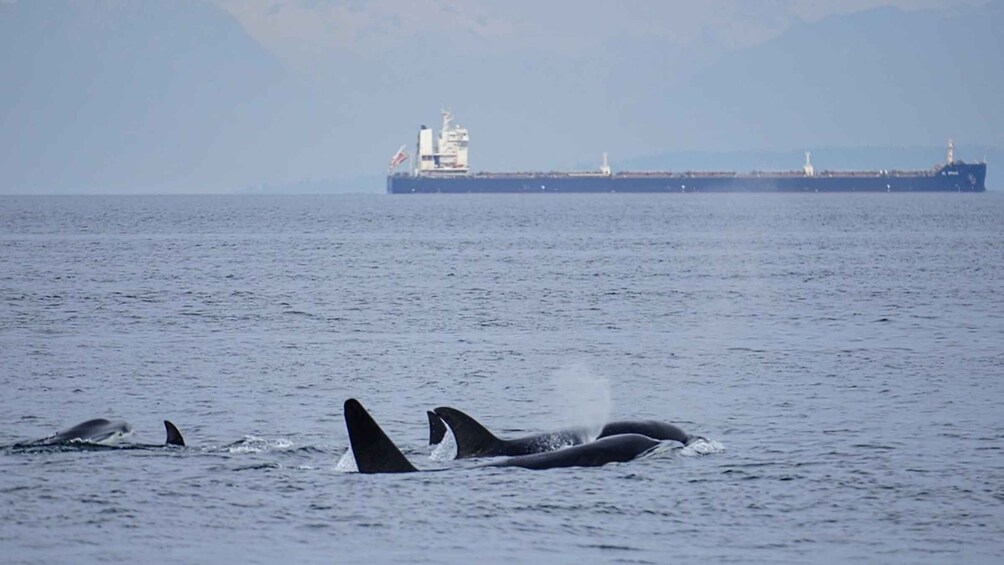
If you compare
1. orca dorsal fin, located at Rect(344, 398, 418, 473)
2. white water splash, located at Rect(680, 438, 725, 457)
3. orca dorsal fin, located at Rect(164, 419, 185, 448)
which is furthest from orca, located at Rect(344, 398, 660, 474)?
orca dorsal fin, located at Rect(164, 419, 185, 448)

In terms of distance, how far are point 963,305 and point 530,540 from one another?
34.6m

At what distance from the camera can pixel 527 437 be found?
22.4m

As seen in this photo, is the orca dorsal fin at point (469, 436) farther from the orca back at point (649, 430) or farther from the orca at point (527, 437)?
the orca back at point (649, 430)

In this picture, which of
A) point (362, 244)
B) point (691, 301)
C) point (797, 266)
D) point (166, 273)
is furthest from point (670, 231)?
point (691, 301)

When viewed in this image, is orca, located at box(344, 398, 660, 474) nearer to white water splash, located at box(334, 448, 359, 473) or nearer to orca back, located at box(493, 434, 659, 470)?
orca back, located at box(493, 434, 659, 470)

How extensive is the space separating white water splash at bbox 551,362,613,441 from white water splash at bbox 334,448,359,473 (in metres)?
3.76

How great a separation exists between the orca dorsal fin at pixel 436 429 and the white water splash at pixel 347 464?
1.73m

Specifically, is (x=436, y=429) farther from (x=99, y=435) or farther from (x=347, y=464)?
(x=99, y=435)

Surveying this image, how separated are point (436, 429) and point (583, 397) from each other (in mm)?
6364

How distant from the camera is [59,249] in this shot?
92.5 meters

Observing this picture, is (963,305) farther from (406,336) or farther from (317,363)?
(317,363)

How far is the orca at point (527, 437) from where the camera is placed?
21625 millimetres

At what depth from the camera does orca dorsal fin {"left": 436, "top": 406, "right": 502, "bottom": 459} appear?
70.8 ft

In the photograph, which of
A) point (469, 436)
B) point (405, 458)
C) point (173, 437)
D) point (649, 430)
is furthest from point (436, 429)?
point (173, 437)
